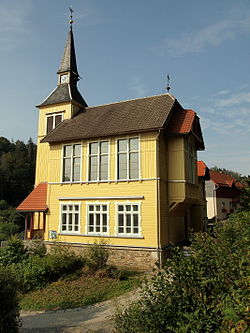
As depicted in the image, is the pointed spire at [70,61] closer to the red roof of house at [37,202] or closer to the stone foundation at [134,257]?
the red roof of house at [37,202]

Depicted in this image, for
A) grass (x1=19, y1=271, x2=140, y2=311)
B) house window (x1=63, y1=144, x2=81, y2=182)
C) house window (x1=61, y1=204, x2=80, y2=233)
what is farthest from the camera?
house window (x1=63, y1=144, x2=81, y2=182)

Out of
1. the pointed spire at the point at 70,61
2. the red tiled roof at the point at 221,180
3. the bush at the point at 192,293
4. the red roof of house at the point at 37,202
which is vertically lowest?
the bush at the point at 192,293

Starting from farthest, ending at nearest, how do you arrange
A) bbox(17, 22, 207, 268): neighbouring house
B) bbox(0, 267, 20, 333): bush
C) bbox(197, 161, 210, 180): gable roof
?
1. bbox(197, 161, 210, 180): gable roof
2. bbox(17, 22, 207, 268): neighbouring house
3. bbox(0, 267, 20, 333): bush

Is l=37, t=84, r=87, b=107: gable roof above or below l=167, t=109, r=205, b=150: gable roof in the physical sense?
above

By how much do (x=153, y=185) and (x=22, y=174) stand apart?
54.9 metres

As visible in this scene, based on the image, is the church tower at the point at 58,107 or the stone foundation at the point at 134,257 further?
the church tower at the point at 58,107

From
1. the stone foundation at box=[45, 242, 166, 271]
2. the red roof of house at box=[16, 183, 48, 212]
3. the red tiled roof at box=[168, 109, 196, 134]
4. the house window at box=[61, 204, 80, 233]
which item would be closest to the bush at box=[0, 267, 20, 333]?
the stone foundation at box=[45, 242, 166, 271]

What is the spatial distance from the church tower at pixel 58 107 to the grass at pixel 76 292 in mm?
10793

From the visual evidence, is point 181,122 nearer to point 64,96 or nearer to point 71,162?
point 71,162

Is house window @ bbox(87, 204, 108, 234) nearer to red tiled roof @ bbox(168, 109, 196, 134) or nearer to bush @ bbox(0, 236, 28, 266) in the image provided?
bush @ bbox(0, 236, 28, 266)

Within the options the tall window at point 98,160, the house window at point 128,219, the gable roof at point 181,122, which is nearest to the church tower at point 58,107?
the tall window at point 98,160

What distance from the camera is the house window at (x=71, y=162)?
57.3ft

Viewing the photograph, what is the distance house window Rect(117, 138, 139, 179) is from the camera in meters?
15.6

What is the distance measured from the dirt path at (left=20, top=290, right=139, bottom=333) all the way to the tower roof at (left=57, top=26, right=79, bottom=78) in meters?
Result: 19.9
